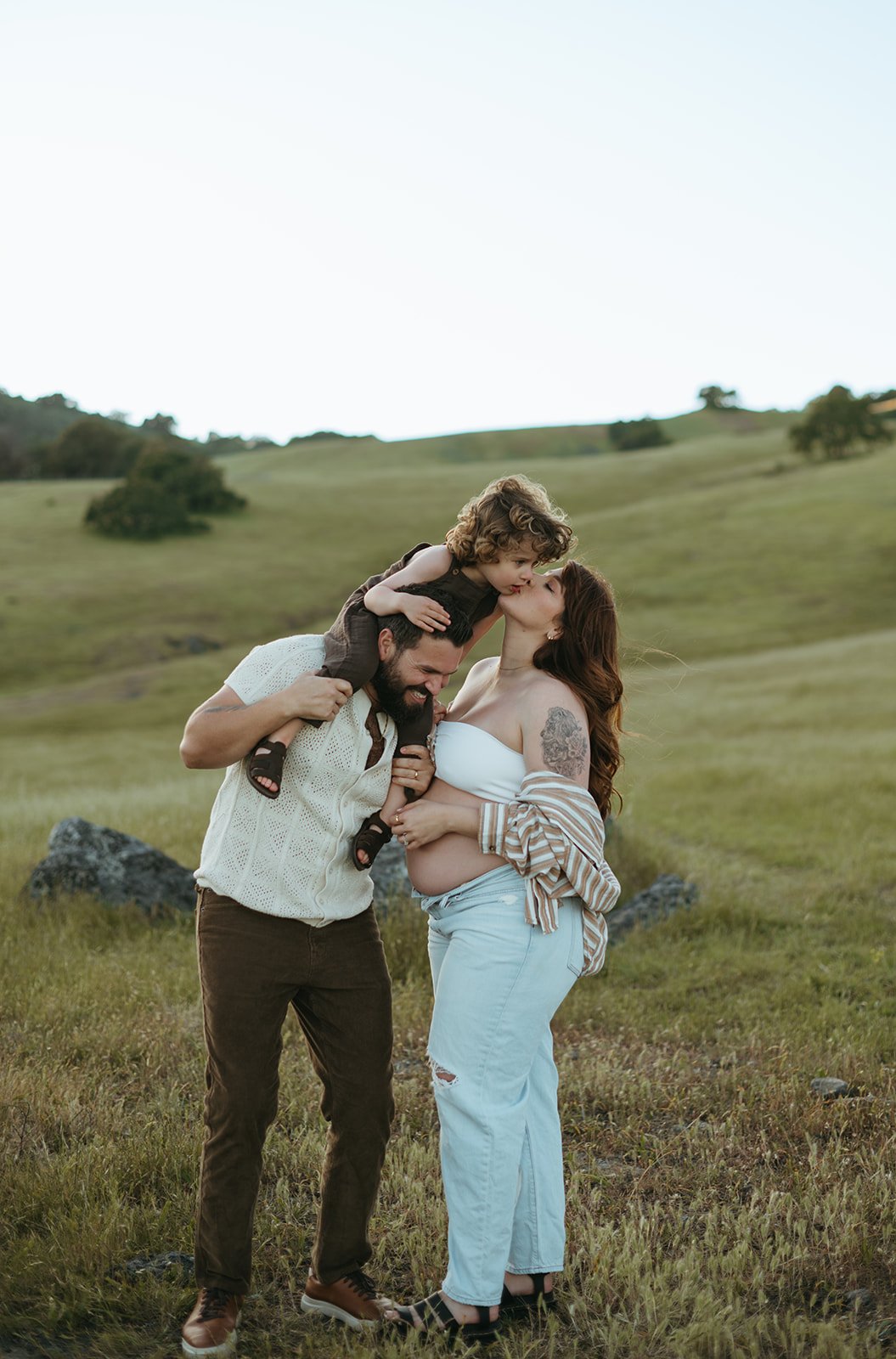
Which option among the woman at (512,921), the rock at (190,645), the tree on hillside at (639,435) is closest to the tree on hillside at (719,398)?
the tree on hillside at (639,435)

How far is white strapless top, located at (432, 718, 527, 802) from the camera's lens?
4.22 metres

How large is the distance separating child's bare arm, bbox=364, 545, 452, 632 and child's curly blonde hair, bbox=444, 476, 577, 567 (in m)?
0.13

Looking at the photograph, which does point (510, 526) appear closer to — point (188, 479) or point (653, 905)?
point (653, 905)

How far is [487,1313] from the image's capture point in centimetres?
408

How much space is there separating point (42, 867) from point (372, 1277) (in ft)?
18.2

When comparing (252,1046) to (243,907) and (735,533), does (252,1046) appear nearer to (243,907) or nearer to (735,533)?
(243,907)

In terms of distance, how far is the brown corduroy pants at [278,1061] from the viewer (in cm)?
405

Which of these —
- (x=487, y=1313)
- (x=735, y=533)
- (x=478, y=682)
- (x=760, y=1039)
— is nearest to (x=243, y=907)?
(x=478, y=682)

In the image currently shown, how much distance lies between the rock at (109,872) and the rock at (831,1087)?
4.93 meters

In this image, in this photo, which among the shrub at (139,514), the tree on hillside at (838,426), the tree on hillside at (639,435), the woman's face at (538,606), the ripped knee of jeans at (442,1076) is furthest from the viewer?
the tree on hillside at (639,435)

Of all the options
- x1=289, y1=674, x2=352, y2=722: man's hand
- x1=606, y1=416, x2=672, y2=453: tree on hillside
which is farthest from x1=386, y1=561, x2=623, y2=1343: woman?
x1=606, y1=416, x2=672, y2=453: tree on hillside

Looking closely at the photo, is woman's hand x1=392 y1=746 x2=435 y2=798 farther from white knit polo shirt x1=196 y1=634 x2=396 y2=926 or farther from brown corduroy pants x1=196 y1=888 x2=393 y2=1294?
brown corduroy pants x1=196 y1=888 x2=393 y2=1294

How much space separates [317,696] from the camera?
3.89 meters

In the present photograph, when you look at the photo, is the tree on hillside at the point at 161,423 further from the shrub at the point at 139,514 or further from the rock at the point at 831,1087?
the rock at the point at 831,1087
